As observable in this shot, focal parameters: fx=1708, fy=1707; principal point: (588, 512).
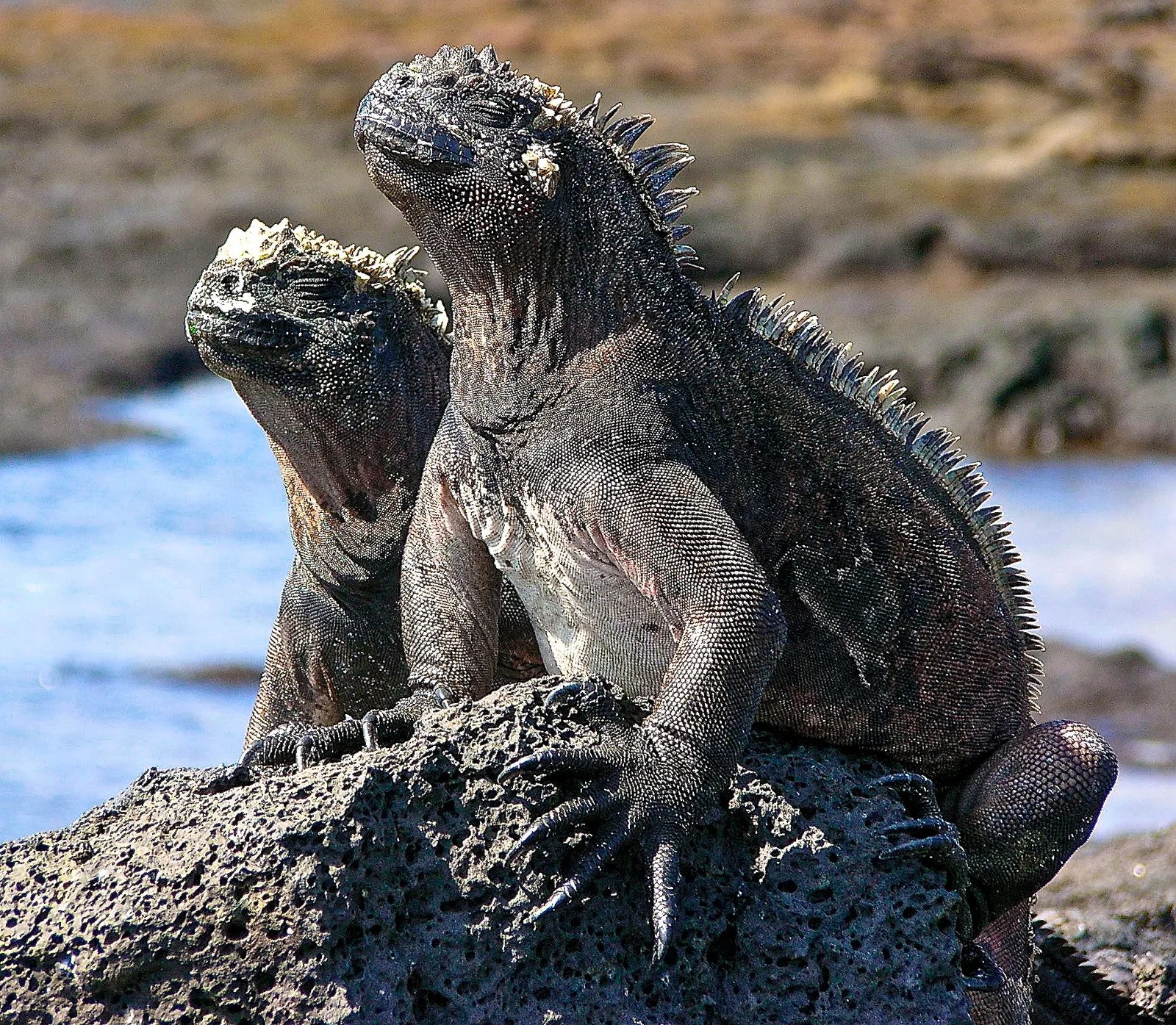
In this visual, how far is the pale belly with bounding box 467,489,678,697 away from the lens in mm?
3490

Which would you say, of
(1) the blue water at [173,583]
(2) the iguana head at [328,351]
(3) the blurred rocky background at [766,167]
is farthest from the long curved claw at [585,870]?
(3) the blurred rocky background at [766,167]

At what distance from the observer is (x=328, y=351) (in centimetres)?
421

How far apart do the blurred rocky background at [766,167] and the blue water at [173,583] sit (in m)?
1.08

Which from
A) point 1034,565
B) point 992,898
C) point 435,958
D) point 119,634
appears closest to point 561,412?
point 435,958

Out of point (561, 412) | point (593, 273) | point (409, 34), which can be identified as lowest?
point (561, 412)

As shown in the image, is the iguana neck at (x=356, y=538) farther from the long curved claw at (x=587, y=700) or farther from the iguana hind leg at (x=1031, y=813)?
the iguana hind leg at (x=1031, y=813)

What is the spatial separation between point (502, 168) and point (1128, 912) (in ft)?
10.7

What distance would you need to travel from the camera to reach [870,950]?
3207 mm

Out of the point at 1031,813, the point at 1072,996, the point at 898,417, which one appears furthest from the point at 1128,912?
the point at 898,417

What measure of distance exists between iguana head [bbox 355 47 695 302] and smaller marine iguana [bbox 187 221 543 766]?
69 cm

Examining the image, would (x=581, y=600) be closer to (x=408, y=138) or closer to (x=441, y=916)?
(x=441, y=916)

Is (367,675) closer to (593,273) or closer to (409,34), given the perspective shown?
(593,273)

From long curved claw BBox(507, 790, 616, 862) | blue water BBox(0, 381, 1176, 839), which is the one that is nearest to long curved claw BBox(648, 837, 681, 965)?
long curved claw BBox(507, 790, 616, 862)

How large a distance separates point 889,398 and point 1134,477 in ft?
44.9
